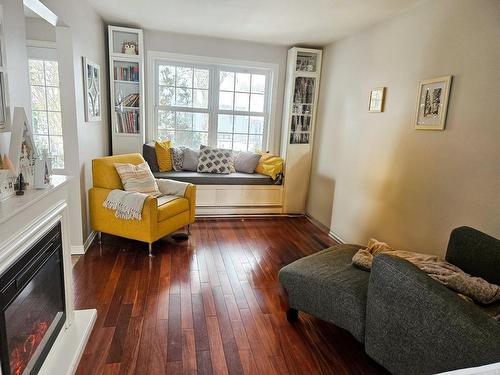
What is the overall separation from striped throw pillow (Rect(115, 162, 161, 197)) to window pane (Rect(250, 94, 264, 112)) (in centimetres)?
196

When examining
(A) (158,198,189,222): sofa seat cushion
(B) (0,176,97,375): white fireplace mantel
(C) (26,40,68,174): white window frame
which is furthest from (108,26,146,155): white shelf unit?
(B) (0,176,97,375): white fireplace mantel

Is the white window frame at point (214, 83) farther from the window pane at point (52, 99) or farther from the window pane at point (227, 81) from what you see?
the window pane at point (52, 99)

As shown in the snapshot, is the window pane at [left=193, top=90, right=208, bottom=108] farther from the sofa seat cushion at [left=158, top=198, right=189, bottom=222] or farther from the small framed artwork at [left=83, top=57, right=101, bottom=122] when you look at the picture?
the sofa seat cushion at [left=158, top=198, right=189, bottom=222]

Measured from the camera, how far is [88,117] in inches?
117

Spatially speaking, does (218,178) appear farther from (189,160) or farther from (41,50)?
(41,50)

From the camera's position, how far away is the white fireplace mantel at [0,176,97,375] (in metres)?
1.15

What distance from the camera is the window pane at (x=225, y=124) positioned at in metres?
4.50

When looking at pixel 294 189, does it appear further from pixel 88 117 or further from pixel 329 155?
pixel 88 117

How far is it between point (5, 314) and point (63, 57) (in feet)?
7.19

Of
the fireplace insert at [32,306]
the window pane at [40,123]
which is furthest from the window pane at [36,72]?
the fireplace insert at [32,306]

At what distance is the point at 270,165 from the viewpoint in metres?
4.29

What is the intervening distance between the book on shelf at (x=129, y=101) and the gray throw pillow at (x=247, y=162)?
1.53 m

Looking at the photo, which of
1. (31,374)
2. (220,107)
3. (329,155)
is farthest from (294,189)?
(31,374)

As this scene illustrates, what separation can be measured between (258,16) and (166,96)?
70.1 inches
